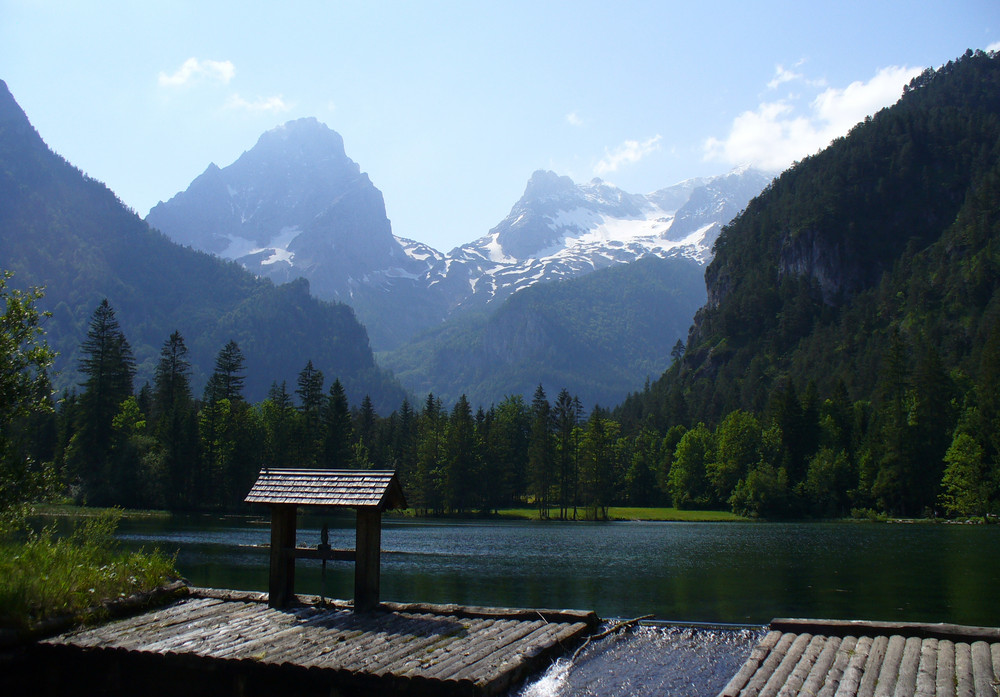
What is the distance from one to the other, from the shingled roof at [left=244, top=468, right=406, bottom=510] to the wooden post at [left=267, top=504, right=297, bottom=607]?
51cm

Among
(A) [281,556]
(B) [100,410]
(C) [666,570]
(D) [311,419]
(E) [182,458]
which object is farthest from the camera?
(D) [311,419]

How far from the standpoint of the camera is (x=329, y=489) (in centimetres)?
1936

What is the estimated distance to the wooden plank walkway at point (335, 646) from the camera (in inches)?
555

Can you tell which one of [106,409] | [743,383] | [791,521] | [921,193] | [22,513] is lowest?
[791,521]

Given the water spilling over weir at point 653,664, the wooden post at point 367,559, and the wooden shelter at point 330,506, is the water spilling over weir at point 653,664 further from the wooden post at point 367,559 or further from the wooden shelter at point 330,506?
the wooden shelter at point 330,506

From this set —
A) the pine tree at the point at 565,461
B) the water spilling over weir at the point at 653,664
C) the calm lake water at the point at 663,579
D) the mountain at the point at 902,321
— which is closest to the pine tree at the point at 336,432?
the pine tree at the point at 565,461

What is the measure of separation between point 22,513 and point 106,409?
276 ft

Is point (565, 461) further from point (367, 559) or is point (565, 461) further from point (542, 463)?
point (367, 559)

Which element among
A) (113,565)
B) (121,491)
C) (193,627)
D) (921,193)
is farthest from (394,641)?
(921,193)

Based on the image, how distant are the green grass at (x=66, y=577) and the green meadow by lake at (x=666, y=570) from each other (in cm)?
521

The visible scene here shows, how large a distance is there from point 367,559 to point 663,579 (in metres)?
21.0

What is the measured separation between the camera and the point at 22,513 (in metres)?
20.6

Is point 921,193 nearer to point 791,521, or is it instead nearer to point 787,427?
point 787,427

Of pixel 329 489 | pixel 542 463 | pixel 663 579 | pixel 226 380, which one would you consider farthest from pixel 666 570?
pixel 226 380
